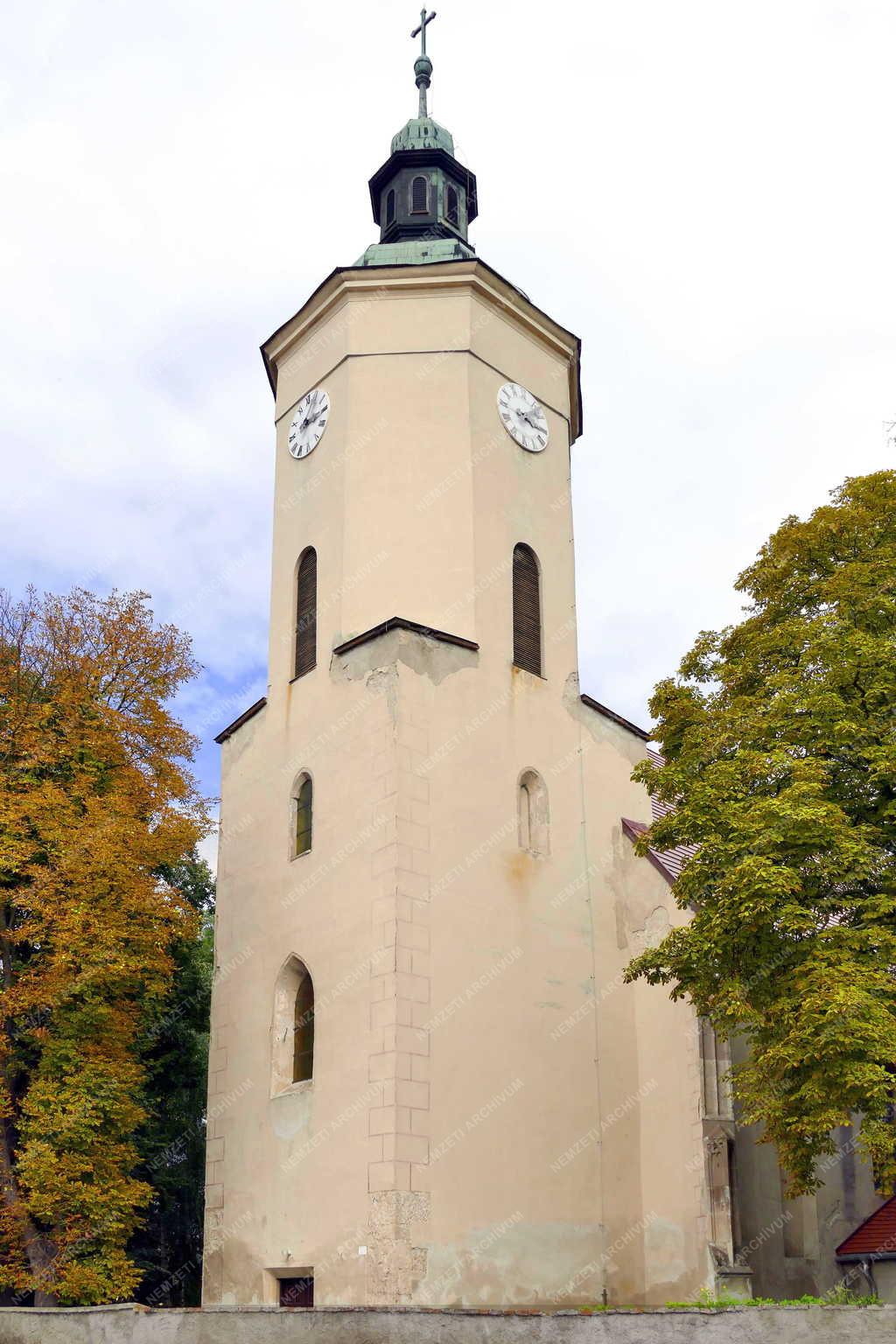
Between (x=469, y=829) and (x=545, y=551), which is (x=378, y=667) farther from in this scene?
(x=545, y=551)

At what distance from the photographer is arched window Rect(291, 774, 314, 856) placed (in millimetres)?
19328

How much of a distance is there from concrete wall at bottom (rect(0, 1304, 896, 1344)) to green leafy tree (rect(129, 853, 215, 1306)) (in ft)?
39.5

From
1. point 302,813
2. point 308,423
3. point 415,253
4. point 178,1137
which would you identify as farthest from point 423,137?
point 178,1137

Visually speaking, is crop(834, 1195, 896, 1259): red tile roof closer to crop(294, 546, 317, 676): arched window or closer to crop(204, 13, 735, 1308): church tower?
crop(204, 13, 735, 1308): church tower

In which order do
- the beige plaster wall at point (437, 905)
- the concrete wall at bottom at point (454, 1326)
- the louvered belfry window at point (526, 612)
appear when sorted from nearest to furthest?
the concrete wall at bottom at point (454, 1326), the beige plaster wall at point (437, 905), the louvered belfry window at point (526, 612)

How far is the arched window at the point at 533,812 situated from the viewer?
63.3 feet

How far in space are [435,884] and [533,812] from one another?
103 inches

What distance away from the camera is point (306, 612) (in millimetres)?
21141

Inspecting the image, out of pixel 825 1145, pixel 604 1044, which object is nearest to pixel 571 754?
pixel 604 1044

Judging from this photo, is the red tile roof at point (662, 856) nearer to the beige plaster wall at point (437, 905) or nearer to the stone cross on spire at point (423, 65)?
the beige plaster wall at point (437, 905)

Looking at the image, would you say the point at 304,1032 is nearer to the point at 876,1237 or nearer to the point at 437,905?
the point at 437,905

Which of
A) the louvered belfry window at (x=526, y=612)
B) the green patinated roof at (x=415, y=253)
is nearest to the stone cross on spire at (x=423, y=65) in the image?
the green patinated roof at (x=415, y=253)

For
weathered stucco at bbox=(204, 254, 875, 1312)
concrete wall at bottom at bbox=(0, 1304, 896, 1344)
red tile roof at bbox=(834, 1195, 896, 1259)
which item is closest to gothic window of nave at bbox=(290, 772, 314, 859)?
weathered stucco at bbox=(204, 254, 875, 1312)

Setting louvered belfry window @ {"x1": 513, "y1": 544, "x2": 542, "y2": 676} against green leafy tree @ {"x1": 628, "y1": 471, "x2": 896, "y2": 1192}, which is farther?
louvered belfry window @ {"x1": 513, "y1": 544, "x2": 542, "y2": 676}
